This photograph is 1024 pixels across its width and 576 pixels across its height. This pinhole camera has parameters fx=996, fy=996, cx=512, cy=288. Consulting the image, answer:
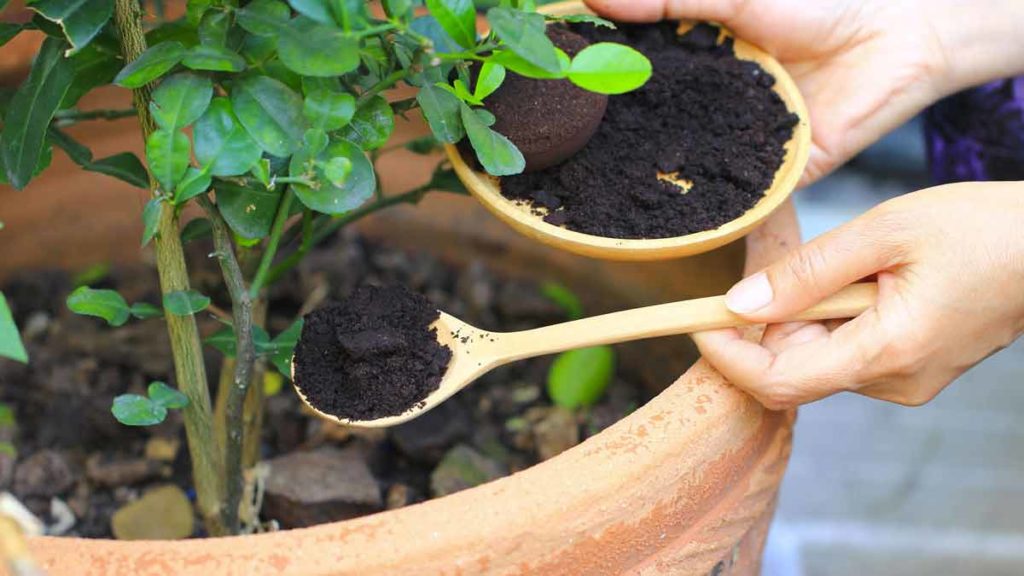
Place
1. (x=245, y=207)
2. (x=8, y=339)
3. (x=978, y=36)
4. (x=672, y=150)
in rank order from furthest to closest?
1. (x=978, y=36)
2. (x=672, y=150)
3. (x=245, y=207)
4. (x=8, y=339)

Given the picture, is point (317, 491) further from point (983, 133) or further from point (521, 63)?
point (983, 133)

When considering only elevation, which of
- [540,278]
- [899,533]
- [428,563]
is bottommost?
[899,533]

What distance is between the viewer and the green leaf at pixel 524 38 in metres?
0.58

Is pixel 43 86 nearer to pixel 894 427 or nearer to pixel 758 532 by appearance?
pixel 758 532

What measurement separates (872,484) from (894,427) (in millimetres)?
130

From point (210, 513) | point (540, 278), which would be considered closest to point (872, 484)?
point (540, 278)

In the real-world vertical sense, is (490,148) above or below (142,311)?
above

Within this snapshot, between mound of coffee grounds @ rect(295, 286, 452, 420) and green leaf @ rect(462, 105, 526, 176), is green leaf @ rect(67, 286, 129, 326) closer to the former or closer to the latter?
mound of coffee grounds @ rect(295, 286, 452, 420)

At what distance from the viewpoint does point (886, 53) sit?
990 mm

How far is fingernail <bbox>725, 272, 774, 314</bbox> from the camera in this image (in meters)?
0.74

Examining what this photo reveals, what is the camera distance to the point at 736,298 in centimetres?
74

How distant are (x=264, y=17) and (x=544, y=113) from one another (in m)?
0.27

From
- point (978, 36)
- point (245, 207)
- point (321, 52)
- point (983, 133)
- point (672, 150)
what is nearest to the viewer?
point (321, 52)

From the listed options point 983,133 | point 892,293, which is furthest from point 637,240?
point 983,133
